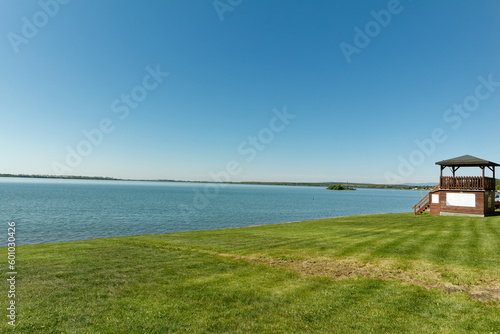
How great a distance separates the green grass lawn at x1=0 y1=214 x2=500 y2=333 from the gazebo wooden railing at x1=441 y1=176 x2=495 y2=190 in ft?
61.6

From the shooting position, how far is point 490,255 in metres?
11.5

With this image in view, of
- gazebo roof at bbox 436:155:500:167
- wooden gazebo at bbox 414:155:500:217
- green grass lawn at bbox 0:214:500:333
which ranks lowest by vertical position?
green grass lawn at bbox 0:214:500:333

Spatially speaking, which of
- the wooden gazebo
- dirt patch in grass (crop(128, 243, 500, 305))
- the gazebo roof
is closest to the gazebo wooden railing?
the wooden gazebo

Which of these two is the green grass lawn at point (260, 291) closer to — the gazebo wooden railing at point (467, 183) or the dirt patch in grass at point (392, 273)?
the dirt patch in grass at point (392, 273)

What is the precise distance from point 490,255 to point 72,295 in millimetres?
15652

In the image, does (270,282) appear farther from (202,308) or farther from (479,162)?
(479,162)

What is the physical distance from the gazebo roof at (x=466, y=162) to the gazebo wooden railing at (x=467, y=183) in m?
1.39

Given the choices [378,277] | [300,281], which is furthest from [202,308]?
[378,277]

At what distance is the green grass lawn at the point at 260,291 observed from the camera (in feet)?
19.7

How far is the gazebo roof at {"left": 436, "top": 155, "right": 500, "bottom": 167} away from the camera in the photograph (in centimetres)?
2785

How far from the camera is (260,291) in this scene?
7.81m

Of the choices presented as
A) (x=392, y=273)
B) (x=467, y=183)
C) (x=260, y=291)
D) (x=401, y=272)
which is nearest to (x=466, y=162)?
(x=467, y=183)

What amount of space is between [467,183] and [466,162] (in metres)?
2.24

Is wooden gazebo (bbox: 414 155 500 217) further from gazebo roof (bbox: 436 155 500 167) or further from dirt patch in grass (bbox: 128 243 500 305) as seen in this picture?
dirt patch in grass (bbox: 128 243 500 305)
